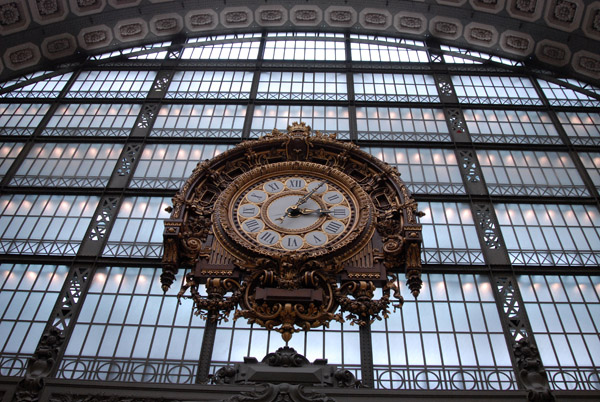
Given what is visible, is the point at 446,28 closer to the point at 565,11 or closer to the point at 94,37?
the point at 565,11

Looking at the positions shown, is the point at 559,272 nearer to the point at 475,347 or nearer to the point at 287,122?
the point at 475,347

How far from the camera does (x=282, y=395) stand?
11.9m

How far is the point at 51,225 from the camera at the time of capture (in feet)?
56.2

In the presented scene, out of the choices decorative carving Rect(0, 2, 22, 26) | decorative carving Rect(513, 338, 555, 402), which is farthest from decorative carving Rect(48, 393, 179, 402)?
decorative carving Rect(0, 2, 22, 26)

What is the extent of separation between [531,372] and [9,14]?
2245 centimetres

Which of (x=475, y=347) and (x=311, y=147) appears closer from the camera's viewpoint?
(x=475, y=347)

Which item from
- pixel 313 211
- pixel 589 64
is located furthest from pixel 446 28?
pixel 313 211

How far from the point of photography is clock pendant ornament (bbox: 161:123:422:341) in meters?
13.9

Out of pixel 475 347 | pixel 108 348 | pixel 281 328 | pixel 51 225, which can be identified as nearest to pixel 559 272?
pixel 475 347

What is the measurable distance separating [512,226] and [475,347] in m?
4.78

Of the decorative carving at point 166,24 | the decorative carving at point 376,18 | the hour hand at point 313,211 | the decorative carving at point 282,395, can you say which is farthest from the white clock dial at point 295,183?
the decorative carving at point 166,24

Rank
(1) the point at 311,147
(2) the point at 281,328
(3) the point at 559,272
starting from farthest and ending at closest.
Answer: (1) the point at 311,147 → (3) the point at 559,272 → (2) the point at 281,328

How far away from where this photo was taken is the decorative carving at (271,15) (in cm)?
2714

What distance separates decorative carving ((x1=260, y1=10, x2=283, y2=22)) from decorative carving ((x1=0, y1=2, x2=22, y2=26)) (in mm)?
10255
